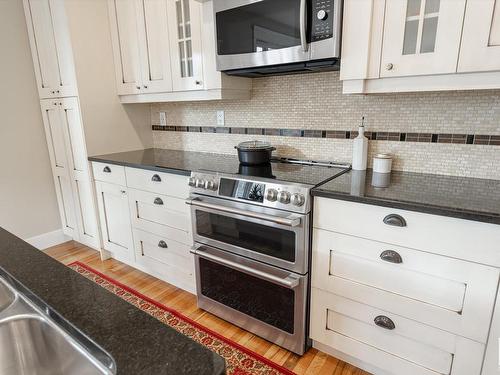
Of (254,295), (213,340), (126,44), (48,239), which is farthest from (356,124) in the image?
(48,239)

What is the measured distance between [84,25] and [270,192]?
2.01m

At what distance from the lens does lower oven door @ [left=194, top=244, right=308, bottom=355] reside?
62.7 inches

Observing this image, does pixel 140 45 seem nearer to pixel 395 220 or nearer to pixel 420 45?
pixel 420 45

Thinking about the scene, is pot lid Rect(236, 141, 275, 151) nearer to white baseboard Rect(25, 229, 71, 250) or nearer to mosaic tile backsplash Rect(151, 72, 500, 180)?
mosaic tile backsplash Rect(151, 72, 500, 180)

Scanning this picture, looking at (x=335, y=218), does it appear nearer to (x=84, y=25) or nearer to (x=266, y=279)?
(x=266, y=279)

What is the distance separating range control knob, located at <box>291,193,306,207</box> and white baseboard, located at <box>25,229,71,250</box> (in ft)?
8.84

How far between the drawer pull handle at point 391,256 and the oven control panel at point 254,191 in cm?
38

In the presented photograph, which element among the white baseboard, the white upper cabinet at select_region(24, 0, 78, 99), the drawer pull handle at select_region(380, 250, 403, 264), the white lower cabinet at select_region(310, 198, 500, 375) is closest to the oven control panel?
the white lower cabinet at select_region(310, 198, 500, 375)

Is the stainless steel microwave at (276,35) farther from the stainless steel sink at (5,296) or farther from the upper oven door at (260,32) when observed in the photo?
the stainless steel sink at (5,296)

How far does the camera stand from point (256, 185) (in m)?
1.59

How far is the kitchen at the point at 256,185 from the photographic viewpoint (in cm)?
108

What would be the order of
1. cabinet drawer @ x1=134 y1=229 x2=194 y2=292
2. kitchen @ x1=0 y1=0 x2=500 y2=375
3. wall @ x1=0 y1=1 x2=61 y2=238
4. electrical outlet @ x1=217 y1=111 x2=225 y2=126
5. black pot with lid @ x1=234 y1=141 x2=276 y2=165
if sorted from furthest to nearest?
wall @ x1=0 y1=1 x2=61 y2=238
electrical outlet @ x1=217 y1=111 x2=225 y2=126
cabinet drawer @ x1=134 y1=229 x2=194 y2=292
black pot with lid @ x1=234 y1=141 x2=276 y2=165
kitchen @ x1=0 y1=0 x2=500 y2=375

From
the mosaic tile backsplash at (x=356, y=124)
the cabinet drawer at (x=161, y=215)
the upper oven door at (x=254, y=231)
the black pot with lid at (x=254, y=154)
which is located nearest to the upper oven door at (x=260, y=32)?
the mosaic tile backsplash at (x=356, y=124)

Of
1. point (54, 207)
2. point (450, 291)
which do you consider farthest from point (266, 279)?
point (54, 207)
